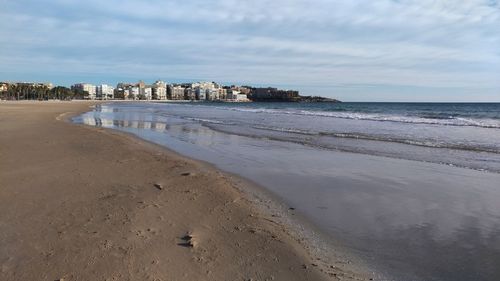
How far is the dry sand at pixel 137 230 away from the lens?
3771mm

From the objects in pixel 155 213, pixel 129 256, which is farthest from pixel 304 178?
pixel 129 256

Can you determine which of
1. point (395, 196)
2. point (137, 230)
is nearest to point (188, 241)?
point (137, 230)

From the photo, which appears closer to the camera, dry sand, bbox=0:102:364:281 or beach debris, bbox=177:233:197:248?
dry sand, bbox=0:102:364:281

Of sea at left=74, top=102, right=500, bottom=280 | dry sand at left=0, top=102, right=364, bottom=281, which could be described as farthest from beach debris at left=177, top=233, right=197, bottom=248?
sea at left=74, top=102, right=500, bottom=280

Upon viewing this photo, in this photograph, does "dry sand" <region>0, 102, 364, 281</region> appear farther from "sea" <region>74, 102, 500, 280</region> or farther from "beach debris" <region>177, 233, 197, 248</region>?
"sea" <region>74, 102, 500, 280</region>

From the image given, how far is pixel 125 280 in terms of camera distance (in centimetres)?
353

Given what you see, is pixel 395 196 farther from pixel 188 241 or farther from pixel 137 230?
pixel 137 230

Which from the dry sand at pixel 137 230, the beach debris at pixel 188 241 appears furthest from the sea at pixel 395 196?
the beach debris at pixel 188 241

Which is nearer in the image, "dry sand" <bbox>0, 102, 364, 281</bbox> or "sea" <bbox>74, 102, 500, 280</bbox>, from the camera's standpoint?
"dry sand" <bbox>0, 102, 364, 281</bbox>

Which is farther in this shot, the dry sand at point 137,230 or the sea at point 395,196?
the sea at point 395,196

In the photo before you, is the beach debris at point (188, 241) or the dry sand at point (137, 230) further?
the beach debris at point (188, 241)

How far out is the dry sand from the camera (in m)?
3.77

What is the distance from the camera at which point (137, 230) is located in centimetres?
473

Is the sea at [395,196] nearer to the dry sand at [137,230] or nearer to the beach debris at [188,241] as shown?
the dry sand at [137,230]
